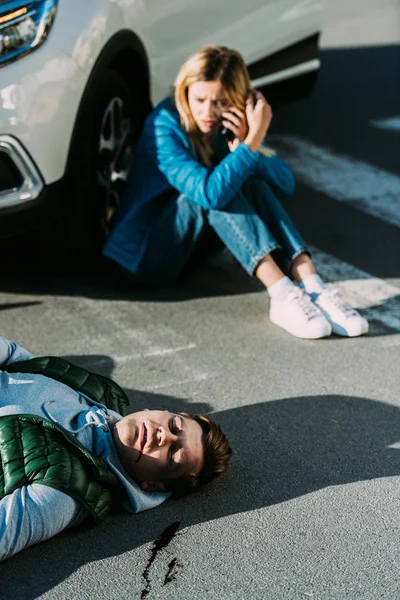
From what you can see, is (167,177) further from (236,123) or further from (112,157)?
(112,157)

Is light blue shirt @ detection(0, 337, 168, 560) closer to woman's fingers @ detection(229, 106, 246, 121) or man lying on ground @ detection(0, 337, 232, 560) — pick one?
man lying on ground @ detection(0, 337, 232, 560)

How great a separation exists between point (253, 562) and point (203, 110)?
2350 mm

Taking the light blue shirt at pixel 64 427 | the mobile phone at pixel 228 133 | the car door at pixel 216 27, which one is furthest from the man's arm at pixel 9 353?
the car door at pixel 216 27

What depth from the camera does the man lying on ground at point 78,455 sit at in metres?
3.10

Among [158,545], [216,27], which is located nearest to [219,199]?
[216,27]

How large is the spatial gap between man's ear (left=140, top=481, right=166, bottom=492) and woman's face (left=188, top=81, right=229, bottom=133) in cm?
202

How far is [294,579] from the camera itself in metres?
3.09

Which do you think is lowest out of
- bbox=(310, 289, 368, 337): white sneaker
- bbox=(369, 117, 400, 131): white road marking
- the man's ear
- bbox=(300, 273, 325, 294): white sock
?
bbox=(369, 117, 400, 131): white road marking

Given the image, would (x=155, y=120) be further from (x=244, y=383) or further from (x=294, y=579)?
(x=294, y=579)

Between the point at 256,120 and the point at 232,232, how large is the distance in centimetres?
52

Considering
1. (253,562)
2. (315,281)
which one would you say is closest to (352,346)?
(315,281)

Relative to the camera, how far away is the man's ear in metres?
3.40

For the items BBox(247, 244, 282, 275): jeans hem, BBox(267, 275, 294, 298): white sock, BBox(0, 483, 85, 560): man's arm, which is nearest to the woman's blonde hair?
BBox(247, 244, 282, 275): jeans hem

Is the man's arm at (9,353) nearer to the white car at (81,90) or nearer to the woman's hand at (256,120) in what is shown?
the white car at (81,90)
